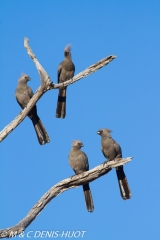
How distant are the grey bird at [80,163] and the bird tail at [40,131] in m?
0.50

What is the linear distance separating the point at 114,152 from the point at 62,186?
1395 millimetres

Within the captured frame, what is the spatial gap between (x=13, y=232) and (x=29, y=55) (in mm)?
2738

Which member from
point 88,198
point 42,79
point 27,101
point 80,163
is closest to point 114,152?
point 80,163

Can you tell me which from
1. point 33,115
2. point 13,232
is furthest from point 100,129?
point 13,232

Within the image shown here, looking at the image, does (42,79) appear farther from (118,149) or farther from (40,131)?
(118,149)

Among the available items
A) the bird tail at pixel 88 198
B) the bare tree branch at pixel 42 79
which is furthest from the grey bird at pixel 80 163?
the bare tree branch at pixel 42 79

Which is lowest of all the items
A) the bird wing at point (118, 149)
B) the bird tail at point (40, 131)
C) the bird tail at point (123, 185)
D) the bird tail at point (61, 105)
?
the bird tail at point (123, 185)

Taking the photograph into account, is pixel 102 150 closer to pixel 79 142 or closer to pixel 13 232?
pixel 79 142

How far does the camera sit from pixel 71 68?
1235cm

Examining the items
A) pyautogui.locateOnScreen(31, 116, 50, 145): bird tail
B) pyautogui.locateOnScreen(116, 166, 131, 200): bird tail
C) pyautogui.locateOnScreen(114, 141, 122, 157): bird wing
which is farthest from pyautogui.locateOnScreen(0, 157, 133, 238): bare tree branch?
pyautogui.locateOnScreen(31, 116, 50, 145): bird tail

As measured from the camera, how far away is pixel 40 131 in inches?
427

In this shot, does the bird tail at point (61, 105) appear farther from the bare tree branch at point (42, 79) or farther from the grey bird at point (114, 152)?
the bare tree branch at point (42, 79)

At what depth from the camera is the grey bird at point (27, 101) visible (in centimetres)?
1081

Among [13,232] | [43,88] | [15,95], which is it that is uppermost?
[15,95]
